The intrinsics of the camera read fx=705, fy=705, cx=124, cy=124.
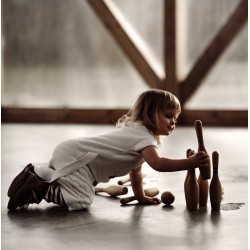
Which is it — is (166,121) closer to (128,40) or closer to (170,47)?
(170,47)

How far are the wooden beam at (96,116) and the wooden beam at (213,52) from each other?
231 millimetres

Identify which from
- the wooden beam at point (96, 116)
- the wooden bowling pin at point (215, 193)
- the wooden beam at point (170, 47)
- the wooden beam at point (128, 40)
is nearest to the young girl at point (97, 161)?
the wooden bowling pin at point (215, 193)

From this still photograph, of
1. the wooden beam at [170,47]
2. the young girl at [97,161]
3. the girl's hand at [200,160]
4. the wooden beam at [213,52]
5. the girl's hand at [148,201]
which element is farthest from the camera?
the wooden beam at [170,47]

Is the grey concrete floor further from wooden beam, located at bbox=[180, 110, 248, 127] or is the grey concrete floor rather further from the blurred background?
the blurred background

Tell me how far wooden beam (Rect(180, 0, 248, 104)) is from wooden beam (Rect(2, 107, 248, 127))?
0.76 ft

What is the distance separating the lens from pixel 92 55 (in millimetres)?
7660

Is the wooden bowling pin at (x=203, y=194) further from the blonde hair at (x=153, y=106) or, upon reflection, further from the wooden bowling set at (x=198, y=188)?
the blonde hair at (x=153, y=106)

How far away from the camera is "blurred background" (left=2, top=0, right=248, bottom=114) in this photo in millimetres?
7176

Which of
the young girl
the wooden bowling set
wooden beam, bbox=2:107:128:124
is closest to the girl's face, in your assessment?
the young girl

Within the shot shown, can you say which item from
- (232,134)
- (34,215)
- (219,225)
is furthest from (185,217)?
(232,134)

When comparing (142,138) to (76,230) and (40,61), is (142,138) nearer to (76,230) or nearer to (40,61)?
(76,230)

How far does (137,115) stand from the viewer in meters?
3.29

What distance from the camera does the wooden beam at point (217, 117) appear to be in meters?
7.00

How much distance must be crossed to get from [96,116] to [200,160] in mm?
4464
